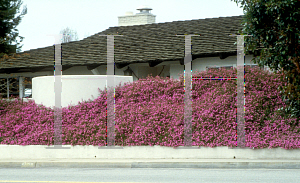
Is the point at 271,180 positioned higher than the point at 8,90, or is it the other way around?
the point at 8,90

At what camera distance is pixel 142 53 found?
2062 centimetres

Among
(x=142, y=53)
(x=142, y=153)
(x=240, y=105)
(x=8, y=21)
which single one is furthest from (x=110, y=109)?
(x=8, y=21)

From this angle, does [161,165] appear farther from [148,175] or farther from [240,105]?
[240,105]

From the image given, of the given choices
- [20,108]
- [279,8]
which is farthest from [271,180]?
[20,108]

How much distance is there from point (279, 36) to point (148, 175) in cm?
545

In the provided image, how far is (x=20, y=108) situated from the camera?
16.8m

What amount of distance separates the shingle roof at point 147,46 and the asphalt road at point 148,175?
807cm

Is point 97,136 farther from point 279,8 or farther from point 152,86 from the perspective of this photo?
point 279,8

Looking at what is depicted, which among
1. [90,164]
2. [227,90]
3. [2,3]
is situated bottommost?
[90,164]

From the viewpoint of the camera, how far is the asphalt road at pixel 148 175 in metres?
9.65

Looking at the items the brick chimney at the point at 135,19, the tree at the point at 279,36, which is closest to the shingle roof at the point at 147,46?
the brick chimney at the point at 135,19

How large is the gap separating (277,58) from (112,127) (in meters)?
5.69

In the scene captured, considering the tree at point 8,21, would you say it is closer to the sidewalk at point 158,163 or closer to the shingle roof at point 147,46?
the shingle roof at point 147,46

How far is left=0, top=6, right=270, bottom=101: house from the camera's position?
63.8 feet
